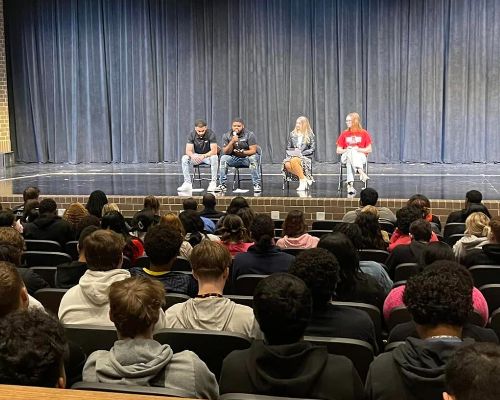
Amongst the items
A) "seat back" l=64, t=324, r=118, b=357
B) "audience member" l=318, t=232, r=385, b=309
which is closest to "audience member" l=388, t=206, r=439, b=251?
"audience member" l=318, t=232, r=385, b=309

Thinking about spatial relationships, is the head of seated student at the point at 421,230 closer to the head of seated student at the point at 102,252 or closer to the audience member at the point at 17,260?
the head of seated student at the point at 102,252

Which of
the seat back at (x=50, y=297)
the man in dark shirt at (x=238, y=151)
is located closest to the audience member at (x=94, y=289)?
the seat back at (x=50, y=297)

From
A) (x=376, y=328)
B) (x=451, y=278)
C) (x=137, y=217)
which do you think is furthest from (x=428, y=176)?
(x=451, y=278)

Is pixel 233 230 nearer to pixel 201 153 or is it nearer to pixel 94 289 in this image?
pixel 94 289

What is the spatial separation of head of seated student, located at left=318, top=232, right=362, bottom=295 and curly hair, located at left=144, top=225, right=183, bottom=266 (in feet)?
2.39

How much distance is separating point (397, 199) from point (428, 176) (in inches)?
113

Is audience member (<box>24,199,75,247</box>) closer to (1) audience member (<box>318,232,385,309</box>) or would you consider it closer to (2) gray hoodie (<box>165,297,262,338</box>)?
(1) audience member (<box>318,232,385,309</box>)

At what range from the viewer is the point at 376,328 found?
2912 mm

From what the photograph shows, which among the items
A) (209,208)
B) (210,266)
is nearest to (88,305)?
(210,266)

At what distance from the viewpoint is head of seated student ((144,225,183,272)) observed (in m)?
3.25

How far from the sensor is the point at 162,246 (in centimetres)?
325

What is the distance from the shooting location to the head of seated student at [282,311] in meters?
2.02

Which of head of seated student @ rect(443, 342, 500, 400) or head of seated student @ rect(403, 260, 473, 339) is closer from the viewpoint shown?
head of seated student @ rect(443, 342, 500, 400)

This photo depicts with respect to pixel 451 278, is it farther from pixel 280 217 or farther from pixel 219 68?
pixel 219 68
